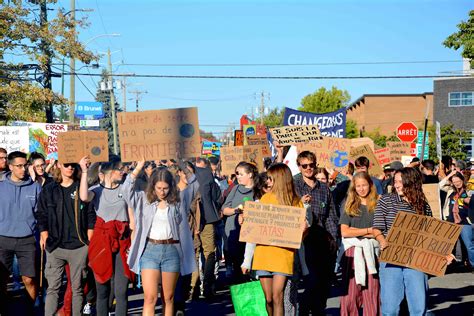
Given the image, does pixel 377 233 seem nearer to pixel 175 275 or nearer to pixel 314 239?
pixel 314 239

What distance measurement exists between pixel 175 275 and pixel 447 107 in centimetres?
6200

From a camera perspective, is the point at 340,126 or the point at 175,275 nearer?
the point at 175,275

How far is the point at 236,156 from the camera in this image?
14.8m

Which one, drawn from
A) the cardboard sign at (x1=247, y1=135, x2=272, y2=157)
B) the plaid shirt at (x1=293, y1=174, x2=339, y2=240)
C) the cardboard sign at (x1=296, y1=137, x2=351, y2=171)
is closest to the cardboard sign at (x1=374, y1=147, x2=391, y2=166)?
the cardboard sign at (x1=247, y1=135, x2=272, y2=157)

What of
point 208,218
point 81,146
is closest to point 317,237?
point 81,146

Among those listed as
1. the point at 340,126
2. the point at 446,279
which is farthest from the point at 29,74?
the point at 446,279

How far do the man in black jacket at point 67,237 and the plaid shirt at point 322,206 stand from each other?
7.74 ft

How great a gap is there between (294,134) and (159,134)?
3.73 meters

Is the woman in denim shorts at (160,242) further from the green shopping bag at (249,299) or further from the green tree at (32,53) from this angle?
the green tree at (32,53)

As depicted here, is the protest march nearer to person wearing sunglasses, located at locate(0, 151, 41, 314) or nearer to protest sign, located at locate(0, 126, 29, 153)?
person wearing sunglasses, located at locate(0, 151, 41, 314)

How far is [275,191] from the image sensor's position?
27.9 feet

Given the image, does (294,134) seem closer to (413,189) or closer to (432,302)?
(432,302)

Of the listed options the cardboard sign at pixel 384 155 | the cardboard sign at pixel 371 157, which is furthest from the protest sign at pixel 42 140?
the cardboard sign at pixel 371 157

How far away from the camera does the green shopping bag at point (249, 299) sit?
8.81 metres
